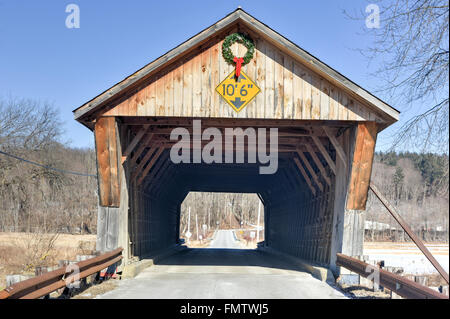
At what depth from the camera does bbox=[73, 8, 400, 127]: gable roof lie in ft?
35.7

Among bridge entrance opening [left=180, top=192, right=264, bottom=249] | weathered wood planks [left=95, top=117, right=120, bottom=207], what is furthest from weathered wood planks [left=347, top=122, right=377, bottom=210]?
bridge entrance opening [left=180, top=192, right=264, bottom=249]

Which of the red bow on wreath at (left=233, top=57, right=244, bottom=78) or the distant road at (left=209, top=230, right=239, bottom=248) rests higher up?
the red bow on wreath at (left=233, top=57, right=244, bottom=78)

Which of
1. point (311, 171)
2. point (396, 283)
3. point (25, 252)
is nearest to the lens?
point (396, 283)

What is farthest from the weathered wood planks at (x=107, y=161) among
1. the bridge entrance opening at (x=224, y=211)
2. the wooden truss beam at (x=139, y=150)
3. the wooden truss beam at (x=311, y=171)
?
the bridge entrance opening at (x=224, y=211)

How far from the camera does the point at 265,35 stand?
11102 mm

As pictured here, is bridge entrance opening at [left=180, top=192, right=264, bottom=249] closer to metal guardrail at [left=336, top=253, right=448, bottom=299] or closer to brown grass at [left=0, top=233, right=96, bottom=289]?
brown grass at [left=0, top=233, right=96, bottom=289]

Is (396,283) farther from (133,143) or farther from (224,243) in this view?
(224,243)

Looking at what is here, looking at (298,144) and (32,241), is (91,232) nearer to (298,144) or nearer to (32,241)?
(32,241)

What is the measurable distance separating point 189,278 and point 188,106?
4.15 m

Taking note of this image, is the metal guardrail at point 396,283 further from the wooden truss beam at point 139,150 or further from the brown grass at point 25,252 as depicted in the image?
the brown grass at point 25,252

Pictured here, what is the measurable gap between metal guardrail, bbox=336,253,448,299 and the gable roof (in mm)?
3600

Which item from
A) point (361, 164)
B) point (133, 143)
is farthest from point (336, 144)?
point (133, 143)

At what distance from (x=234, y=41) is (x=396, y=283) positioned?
6610mm

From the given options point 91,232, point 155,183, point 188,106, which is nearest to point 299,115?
point 188,106
